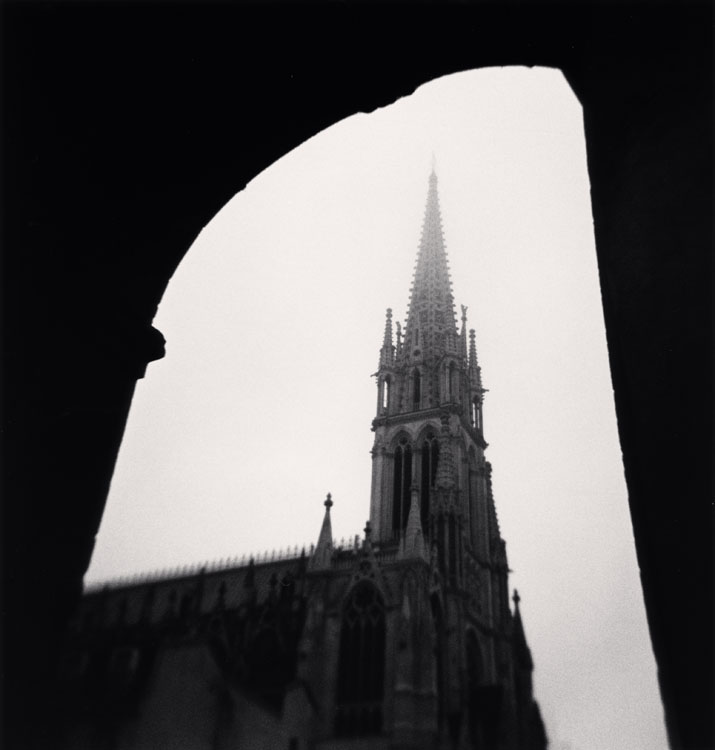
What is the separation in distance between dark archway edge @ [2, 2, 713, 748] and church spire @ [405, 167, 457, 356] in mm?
45456

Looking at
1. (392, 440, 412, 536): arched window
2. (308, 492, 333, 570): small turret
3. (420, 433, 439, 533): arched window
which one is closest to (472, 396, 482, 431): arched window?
(420, 433, 439, 533): arched window

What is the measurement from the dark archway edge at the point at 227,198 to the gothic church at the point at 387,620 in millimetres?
11858

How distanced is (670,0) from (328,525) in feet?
117

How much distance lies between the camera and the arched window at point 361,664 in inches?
1148

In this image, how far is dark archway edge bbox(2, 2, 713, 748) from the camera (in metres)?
2.02

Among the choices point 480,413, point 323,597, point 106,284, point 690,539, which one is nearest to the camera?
point 690,539

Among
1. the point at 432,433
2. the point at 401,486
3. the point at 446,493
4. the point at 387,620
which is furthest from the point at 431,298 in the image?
the point at 387,620

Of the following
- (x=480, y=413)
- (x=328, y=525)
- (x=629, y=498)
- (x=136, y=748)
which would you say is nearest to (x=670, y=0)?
(x=629, y=498)

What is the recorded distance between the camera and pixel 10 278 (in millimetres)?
2932

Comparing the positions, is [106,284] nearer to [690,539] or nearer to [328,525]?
[690,539]

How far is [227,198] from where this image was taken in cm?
423

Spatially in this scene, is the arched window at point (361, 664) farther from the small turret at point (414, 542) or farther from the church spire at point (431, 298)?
the church spire at point (431, 298)

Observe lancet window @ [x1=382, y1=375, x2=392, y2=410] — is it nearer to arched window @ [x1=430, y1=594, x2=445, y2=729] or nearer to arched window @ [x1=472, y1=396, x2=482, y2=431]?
arched window @ [x1=472, y1=396, x2=482, y2=431]

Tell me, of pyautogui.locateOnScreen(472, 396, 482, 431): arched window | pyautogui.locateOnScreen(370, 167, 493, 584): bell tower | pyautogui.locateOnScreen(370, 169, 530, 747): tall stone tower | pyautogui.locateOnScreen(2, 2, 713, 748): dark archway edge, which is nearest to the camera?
pyautogui.locateOnScreen(2, 2, 713, 748): dark archway edge
